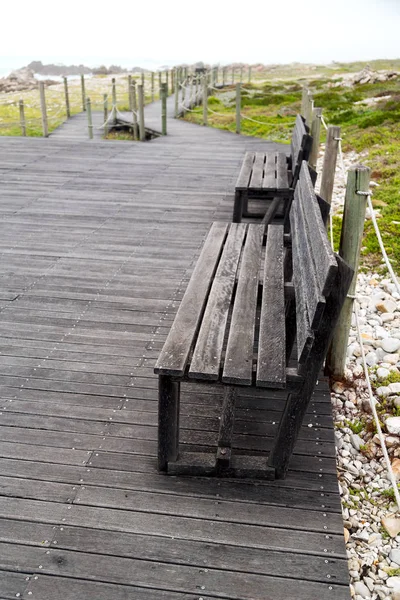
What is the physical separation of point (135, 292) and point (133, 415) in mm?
1584

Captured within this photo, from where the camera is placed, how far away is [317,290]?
8.19 ft

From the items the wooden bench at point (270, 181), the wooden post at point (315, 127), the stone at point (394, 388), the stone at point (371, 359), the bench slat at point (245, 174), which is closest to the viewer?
the stone at point (394, 388)

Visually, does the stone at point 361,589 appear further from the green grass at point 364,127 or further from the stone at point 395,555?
the green grass at point 364,127

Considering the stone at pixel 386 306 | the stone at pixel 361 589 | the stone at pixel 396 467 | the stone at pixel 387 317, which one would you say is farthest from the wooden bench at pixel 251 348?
the stone at pixel 386 306

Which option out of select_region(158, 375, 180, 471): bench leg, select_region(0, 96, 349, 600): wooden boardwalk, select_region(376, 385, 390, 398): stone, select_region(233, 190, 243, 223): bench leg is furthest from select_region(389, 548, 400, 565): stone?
select_region(233, 190, 243, 223): bench leg

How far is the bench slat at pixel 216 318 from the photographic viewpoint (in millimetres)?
2537

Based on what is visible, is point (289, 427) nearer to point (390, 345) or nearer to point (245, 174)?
point (390, 345)

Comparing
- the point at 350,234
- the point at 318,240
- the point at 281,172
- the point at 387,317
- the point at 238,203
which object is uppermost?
the point at 318,240

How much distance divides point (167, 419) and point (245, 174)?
4.22m

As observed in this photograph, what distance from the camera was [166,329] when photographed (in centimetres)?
400

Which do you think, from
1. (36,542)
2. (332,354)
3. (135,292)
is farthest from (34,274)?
(36,542)

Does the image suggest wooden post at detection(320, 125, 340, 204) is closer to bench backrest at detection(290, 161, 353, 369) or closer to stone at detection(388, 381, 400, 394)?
bench backrest at detection(290, 161, 353, 369)

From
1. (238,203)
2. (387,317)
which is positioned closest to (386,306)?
(387,317)

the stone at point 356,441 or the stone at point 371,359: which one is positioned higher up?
the stone at point 356,441
